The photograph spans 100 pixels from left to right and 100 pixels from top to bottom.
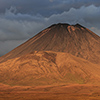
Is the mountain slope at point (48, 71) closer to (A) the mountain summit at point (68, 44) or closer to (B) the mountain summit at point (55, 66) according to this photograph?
(B) the mountain summit at point (55, 66)

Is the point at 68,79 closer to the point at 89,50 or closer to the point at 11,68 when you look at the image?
the point at 11,68

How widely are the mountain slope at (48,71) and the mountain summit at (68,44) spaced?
34.5 feet

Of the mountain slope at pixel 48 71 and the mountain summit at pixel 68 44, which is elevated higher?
the mountain summit at pixel 68 44

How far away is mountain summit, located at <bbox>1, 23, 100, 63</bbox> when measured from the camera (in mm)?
75963

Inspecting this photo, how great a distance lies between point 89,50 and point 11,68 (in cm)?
3388

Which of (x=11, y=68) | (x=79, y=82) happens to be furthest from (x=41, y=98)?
(x=11, y=68)

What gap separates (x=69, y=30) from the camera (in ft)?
310

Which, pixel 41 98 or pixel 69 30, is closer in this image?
pixel 41 98

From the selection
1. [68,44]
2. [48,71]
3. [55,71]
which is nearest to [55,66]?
[55,71]

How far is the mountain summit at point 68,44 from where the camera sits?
249 feet

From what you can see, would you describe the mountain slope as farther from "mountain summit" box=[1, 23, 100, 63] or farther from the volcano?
"mountain summit" box=[1, 23, 100, 63]

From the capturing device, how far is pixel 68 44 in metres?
80.9

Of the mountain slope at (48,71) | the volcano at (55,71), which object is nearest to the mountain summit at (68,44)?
the volcano at (55,71)

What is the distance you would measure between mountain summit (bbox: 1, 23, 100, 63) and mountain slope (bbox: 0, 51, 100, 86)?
10.5 m
